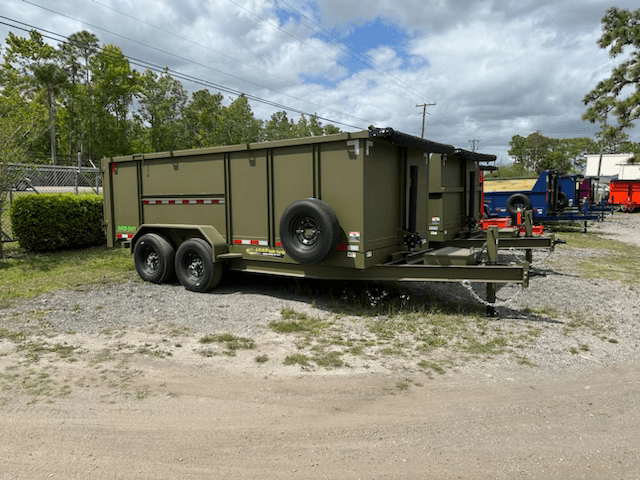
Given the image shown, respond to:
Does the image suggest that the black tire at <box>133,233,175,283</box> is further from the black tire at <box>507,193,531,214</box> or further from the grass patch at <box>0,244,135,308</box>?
the black tire at <box>507,193,531,214</box>

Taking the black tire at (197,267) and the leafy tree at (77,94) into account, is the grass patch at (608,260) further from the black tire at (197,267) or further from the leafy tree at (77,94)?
the leafy tree at (77,94)

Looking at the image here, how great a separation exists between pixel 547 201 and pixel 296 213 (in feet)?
48.9

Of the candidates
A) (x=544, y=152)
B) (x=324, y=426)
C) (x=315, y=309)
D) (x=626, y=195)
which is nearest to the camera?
(x=324, y=426)

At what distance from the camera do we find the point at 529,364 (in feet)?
15.5

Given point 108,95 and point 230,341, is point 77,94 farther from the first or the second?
point 230,341

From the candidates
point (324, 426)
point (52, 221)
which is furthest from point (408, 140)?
point (52, 221)

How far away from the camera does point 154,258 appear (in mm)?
8531

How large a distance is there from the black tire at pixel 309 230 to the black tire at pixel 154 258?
2.60 metres

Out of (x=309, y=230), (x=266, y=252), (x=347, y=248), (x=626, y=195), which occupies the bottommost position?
(x=266, y=252)

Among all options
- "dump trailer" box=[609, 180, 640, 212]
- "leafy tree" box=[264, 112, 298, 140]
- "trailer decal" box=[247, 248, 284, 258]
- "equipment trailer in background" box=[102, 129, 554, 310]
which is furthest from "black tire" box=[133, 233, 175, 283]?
"leafy tree" box=[264, 112, 298, 140]

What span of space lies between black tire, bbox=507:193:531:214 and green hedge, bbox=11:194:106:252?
14705mm

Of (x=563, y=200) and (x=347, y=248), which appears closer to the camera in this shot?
(x=347, y=248)

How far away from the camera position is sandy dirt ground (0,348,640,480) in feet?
9.85

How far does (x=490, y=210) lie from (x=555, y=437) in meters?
17.3
